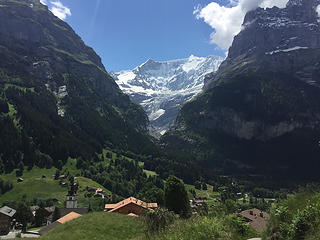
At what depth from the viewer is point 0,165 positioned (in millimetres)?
184125

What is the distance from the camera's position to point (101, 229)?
32281mm

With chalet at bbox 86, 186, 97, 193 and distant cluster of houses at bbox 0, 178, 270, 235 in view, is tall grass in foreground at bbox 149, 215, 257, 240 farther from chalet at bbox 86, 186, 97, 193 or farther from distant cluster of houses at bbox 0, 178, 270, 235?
chalet at bbox 86, 186, 97, 193

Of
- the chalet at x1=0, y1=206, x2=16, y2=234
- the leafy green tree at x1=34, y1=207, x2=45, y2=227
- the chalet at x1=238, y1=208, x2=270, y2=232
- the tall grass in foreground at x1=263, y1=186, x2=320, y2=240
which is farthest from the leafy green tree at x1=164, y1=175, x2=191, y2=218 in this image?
the leafy green tree at x1=34, y1=207, x2=45, y2=227

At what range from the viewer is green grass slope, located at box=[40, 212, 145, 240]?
30.2m

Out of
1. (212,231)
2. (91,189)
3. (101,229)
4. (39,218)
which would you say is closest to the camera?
(212,231)

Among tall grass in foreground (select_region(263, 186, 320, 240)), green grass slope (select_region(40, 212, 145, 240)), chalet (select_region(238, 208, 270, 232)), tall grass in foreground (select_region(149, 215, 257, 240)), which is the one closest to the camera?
tall grass in foreground (select_region(263, 186, 320, 240))

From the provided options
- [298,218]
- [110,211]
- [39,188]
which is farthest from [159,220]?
[39,188]

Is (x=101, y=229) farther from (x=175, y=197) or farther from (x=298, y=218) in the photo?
(x=298, y=218)

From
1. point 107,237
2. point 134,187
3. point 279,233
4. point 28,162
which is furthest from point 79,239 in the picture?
point 28,162

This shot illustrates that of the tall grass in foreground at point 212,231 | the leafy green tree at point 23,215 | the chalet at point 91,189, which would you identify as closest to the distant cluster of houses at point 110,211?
the leafy green tree at point 23,215

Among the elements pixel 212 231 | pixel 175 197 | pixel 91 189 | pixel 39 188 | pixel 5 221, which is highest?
pixel 212 231

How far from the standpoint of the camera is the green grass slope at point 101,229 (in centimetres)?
3022

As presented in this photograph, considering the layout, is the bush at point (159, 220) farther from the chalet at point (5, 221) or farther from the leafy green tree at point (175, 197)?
the chalet at point (5, 221)

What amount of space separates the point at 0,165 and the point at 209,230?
201287 millimetres
